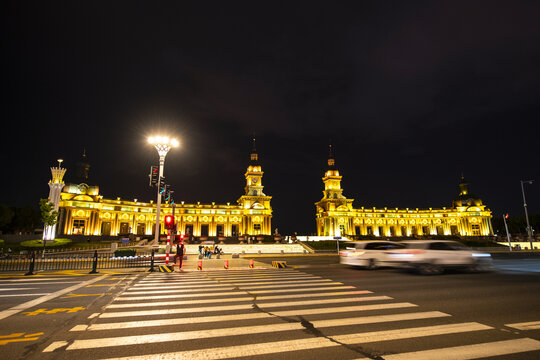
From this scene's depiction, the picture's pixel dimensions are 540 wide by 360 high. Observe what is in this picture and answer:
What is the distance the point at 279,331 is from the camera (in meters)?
6.12

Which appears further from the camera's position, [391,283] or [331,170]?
[331,170]

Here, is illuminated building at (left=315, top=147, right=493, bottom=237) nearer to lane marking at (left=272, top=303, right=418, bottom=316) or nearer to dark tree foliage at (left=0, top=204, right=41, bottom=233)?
dark tree foliage at (left=0, top=204, right=41, bottom=233)

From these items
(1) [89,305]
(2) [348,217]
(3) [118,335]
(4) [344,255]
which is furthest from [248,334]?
(2) [348,217]

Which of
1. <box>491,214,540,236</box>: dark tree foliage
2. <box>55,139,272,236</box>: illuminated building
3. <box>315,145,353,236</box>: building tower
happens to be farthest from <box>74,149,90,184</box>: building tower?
<box>491,214,540,236</box>: dark tree foliage

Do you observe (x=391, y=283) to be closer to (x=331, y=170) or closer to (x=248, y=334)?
(x=248, y=334)

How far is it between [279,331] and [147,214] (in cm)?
9437

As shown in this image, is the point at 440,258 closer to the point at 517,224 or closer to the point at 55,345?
the point at 55,345

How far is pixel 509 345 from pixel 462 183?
456ft

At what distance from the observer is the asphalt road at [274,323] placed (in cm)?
505

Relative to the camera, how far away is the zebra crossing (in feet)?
16.4

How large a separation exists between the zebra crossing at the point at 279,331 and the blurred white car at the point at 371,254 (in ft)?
30.9

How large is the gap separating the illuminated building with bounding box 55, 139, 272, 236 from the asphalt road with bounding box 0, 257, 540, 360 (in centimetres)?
6033

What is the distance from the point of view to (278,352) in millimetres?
4988

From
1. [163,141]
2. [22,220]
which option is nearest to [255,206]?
[22,220]
